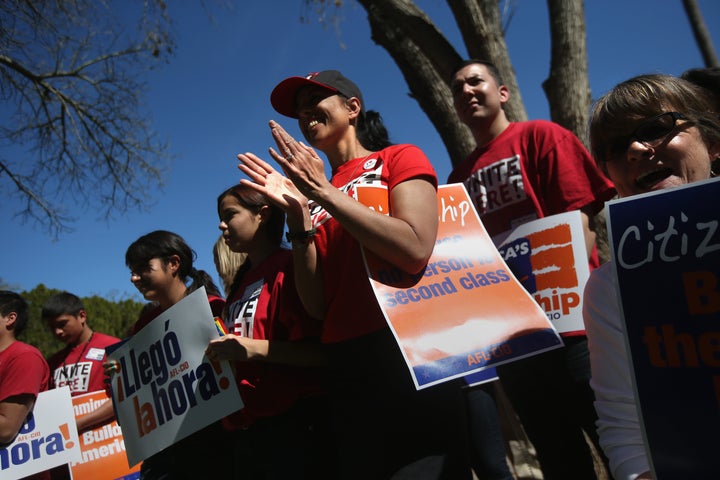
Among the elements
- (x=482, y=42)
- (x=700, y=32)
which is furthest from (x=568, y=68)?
(x=700, y=32)

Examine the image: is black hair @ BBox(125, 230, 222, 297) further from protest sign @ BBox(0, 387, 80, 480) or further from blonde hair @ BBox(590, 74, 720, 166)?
blonde hair @ BBox(590, 74, 720, 166)

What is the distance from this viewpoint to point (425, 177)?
1.64 metres

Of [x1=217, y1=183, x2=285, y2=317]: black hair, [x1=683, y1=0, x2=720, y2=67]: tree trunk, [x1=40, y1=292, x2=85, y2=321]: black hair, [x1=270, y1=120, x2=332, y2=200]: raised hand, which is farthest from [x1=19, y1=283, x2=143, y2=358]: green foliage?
[x1=683, y1=0, x2=720, y2=67]: tree trunk

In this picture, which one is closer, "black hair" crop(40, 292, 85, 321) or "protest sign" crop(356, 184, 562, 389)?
"protest sign" crop(356, 184, 562, 389)

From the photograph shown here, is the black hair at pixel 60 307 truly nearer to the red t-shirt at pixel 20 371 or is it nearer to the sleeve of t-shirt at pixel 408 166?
the red t-shirt at pixel 20 371

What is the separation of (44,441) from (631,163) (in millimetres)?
3306

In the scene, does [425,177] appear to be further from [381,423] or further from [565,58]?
[565,58]

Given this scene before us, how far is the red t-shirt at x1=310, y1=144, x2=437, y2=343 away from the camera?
4.98 ft

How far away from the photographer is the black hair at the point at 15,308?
10.9ft

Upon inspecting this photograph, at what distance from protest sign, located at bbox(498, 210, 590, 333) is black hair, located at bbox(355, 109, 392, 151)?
69cm

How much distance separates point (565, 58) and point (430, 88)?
1.20m

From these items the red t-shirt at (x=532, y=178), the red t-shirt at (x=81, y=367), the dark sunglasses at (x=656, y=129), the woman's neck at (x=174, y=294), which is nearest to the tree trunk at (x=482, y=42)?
the red t-shirt at (x=532, y=178)

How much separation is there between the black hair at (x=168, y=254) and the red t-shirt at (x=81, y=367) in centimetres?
155

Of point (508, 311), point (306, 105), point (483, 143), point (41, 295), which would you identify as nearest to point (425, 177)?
point (508, 311)
